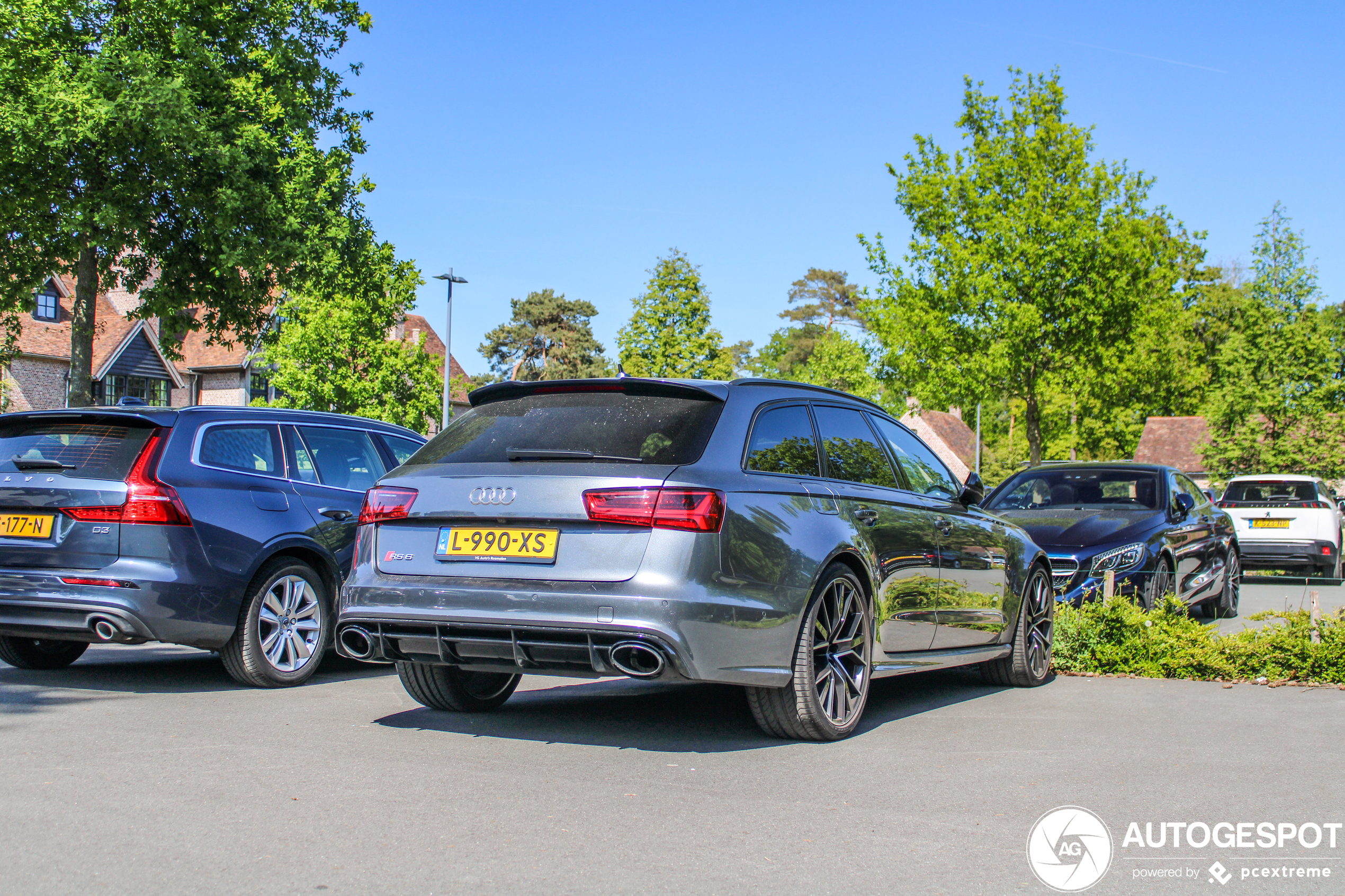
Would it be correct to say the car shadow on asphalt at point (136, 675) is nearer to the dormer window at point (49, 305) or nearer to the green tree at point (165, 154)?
the green tree at point (165, 154)

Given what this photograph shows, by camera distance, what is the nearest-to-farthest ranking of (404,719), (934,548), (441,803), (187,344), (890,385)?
(441,803)
(404,719)
(934,548)
(890,385)
(187,344)

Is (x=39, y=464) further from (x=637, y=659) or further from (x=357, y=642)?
(x=637, y=659)

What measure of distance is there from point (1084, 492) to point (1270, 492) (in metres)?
10.6

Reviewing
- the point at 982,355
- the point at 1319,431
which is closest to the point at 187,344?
the point at 982,355

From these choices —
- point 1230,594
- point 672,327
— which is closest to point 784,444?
point 1230,594

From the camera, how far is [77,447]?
7.30 metres

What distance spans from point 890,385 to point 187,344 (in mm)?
40325

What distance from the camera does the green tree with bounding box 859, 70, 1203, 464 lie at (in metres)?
26.0

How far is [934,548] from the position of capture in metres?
6.96

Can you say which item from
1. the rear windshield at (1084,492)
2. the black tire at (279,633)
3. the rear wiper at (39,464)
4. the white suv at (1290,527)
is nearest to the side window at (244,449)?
the black tire at (279,633)

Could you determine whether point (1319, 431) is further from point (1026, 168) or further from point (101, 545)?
point (101, 545)

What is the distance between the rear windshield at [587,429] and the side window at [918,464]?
6.07 ft

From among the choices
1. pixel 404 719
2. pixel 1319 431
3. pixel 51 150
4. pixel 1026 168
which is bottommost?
pixel 404 719

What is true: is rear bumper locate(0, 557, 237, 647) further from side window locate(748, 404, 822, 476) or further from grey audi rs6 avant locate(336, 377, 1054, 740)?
side window locate(748, 404, 822, 476)
